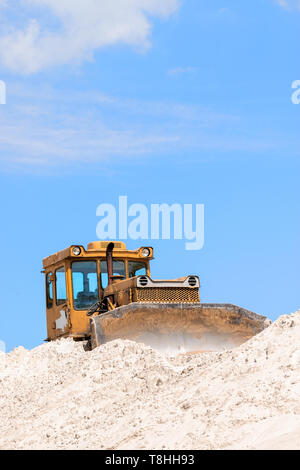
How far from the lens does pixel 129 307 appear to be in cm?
1442

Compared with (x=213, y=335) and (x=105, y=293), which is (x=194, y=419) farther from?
(x=105, y=293)

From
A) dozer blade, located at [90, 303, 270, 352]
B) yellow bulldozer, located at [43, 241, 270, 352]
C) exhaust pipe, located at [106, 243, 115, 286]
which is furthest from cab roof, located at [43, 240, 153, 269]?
dozer blade, located at [90, 303, 270, 352]

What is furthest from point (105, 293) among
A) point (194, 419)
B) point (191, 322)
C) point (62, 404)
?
point (194, 419)

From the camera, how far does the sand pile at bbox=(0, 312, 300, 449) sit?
878 centimetres

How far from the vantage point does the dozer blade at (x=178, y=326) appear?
1440 cm

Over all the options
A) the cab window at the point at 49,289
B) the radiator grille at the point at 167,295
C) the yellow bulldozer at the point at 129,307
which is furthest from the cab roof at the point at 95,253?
the radiator grille at the point at 167,295

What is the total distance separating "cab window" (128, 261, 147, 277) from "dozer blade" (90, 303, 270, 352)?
104 inches

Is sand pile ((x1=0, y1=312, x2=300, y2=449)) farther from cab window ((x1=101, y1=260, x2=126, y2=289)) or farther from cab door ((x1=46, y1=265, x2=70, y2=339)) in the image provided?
cab window ((x1=101, y1=260, x2=126, y2=289))

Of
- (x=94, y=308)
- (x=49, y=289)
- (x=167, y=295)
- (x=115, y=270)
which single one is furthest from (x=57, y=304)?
(x=167, y=295)

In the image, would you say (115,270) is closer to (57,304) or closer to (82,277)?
(82,277)

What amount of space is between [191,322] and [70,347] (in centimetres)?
268

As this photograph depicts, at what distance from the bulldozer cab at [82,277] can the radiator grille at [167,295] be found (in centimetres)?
132
